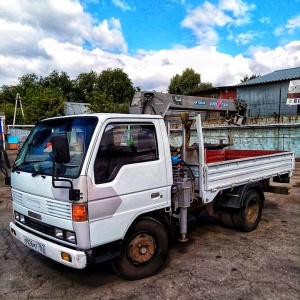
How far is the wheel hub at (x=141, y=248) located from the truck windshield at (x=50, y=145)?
1152 millimetres

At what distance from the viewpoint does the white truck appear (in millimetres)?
3170

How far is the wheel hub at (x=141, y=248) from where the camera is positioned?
143 inches

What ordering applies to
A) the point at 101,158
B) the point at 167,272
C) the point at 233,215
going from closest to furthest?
1. the point at 101,158
2. the point at 167,272
3. the point at 233,215

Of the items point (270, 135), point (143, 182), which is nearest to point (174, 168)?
point (143, 182)

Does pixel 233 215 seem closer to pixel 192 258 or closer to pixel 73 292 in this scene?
pixel 192 258

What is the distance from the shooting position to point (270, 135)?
603 inches

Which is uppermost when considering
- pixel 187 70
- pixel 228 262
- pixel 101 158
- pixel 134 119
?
pixel 187 70

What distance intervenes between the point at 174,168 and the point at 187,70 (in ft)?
170

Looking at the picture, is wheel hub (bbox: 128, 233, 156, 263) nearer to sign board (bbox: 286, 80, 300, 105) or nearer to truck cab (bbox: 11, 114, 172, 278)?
truck cab (bbox: 11, 114, 172, 278)

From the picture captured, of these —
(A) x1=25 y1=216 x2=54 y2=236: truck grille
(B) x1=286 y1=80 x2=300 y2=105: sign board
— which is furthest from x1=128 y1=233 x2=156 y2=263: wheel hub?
(B) x1=286 y1=80 x2=300 y2=105: sign board

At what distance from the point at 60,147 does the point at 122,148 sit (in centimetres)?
84

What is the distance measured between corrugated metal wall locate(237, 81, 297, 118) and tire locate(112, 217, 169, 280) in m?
20.8

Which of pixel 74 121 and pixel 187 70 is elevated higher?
pixel 187 70

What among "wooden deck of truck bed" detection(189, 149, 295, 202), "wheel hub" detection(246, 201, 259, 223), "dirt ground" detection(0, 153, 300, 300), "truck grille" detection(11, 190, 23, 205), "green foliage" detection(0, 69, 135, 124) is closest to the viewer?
"dirt ground" detection(0, 153, 300, 300)
